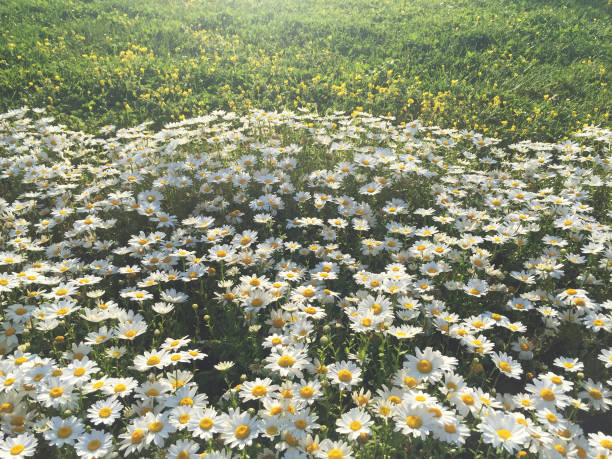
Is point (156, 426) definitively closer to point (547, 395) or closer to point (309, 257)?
point (547, 395)

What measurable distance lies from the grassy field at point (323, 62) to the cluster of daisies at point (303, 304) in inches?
76.0

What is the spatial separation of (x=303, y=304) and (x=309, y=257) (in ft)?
3.50

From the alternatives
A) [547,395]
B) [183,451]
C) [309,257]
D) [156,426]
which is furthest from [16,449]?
[547,395]

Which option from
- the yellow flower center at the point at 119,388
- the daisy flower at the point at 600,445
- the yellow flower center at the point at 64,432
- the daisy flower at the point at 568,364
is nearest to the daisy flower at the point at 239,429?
the yellow flower center at the point at 119,388

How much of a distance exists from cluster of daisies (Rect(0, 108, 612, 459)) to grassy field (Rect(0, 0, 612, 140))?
1930 millimetres

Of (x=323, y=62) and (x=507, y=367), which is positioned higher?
(x=323, y=62)

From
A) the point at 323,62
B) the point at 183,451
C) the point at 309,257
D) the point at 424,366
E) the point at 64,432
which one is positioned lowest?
the point at 309,257

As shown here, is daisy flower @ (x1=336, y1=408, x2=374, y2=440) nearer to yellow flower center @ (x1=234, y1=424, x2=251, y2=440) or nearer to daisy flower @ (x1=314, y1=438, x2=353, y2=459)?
daisy flower @ (x1=314, y1=438, x2=353, y2=459)

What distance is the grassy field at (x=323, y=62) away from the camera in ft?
24.3

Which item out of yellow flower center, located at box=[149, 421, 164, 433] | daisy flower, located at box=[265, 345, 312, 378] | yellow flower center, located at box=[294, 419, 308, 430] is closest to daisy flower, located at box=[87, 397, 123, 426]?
yellow flower center, located at box=[149, 421, 164, 433]

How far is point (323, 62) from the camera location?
996cm

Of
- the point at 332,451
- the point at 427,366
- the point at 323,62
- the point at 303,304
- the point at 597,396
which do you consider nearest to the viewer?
the point at 332,451

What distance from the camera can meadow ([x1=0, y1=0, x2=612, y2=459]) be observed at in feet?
6.69

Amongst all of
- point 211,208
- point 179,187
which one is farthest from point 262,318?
point 179,187
